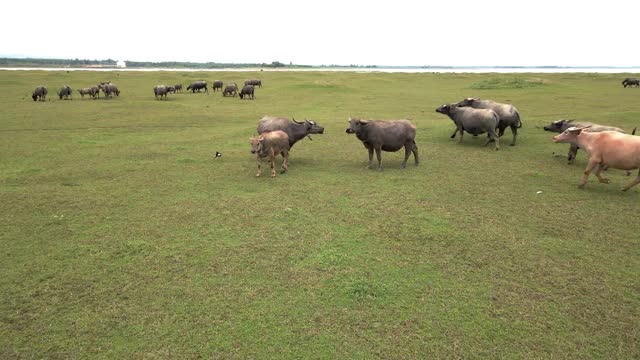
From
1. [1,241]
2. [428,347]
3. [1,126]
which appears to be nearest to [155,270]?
[1,241]

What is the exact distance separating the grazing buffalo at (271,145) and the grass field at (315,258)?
27.2 inches

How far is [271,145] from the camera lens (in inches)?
429

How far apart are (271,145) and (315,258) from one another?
205 inches

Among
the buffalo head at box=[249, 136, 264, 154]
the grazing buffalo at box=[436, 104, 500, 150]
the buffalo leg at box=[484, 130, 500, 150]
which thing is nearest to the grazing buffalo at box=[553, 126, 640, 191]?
the buffalo leg at box=[484, 130, 500, 150]

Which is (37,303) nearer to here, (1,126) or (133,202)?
(133,202)

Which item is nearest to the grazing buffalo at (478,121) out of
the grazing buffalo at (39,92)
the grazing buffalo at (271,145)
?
the grazing buffalo at (271,145)

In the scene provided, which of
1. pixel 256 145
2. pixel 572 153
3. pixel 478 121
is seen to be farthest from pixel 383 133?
pixel 572 153

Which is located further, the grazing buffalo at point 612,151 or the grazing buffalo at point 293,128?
the grazing buffalo at point 293,128

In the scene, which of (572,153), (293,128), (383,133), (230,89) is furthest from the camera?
(230,89)

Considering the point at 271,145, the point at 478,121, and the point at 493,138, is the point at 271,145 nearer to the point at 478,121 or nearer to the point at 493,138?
the point at 478,121

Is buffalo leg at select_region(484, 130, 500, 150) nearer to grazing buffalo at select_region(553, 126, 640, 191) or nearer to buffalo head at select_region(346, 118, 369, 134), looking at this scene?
grazing buffalo at select_region(553, 126, 640, 191)

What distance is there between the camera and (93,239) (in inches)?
280

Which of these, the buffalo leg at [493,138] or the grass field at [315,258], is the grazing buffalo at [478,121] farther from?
the grass field at [315,258]

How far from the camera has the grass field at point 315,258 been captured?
15.3 feet
